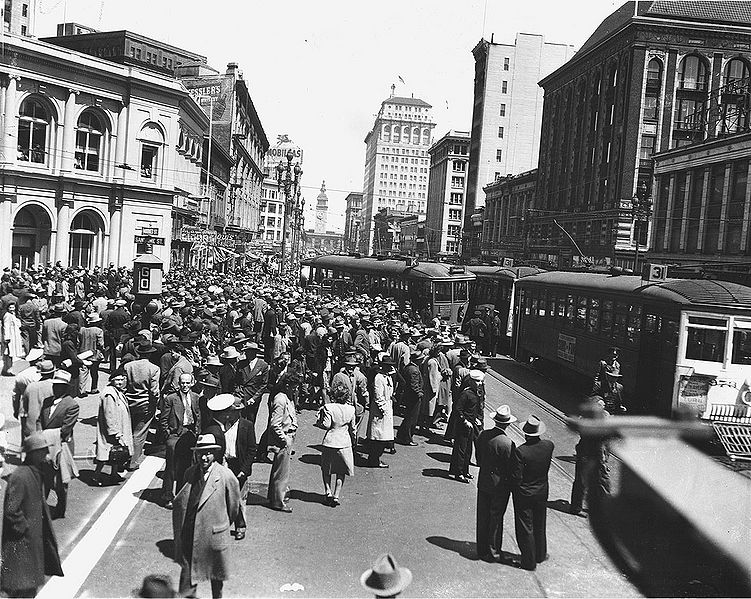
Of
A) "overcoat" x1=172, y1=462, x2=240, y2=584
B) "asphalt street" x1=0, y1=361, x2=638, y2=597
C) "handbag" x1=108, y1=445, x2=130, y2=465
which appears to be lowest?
"asphalt street" x1=0, y1=361, x2=638, y2=597

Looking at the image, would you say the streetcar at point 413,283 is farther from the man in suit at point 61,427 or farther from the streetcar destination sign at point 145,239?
the man in suit at point 61,427

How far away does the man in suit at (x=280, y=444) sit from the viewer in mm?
9234

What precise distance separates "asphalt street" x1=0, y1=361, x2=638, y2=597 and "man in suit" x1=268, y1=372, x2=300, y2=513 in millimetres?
213

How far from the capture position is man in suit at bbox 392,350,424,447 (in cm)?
1260

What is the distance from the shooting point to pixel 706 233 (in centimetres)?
4047

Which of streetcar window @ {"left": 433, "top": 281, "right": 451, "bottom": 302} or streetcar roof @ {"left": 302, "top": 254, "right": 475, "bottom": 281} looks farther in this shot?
streetcar roof @ {"left": 302, "top": 254, "right": 475, "bottom": 281}

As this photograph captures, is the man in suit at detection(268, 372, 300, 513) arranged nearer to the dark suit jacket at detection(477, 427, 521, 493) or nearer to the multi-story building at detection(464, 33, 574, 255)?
the dark suit jacket at detection(477, 427, 521, 493)

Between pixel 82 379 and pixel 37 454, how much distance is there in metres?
6.98

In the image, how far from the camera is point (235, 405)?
9234 millimetres

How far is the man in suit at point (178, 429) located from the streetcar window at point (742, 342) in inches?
393

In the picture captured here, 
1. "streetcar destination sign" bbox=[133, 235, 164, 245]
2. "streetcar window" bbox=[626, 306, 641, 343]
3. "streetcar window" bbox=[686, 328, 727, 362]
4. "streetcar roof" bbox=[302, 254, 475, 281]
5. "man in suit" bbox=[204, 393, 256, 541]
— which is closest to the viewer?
"man in suit" bbox=[204, 393, 256, 541]

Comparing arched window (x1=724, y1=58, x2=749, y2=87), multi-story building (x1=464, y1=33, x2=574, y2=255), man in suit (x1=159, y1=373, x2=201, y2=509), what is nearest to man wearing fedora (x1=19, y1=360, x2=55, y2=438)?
man in suit (x1=159, y1=373, x2=201, y2=509)

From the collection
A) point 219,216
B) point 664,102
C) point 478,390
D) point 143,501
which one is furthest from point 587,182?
point 143,501

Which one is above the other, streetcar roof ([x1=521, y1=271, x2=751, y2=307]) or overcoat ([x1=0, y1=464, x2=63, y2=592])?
streetcar roof ([x1=521, y1=271, x2=751, y2=307])
